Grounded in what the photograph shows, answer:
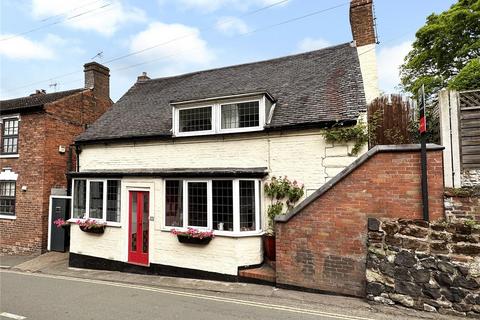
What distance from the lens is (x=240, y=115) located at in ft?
32.6

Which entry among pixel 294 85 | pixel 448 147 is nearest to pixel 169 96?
pixel 294 85

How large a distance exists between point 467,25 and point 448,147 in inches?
617

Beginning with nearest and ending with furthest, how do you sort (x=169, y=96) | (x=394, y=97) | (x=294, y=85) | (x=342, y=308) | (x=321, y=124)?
1. (x=342, y=308)
2. (x=321, y=124)
3. (x=394, y=97)
4. (x=294, y=85)
5. (x=169, y=96)

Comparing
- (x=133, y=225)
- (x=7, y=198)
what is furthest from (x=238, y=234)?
(x=7, y=198)

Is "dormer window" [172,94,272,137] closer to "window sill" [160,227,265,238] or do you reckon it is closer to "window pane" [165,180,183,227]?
"window pane" [165,180,183,227]

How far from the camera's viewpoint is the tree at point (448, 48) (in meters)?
17.0

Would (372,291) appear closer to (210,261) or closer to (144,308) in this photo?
(210,261)

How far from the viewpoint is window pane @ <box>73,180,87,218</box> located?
1155 centimetres

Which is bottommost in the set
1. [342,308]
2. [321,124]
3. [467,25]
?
[342,308]

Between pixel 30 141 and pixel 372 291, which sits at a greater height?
pixel 30 141

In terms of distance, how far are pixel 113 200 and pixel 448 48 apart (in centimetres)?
2182

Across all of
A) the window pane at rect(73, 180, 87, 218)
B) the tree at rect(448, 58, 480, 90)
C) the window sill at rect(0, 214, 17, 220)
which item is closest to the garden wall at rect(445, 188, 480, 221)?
the window pane at rect(73, 180, 87, 218)

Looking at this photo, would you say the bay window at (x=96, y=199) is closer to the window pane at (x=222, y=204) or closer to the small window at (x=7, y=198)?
the window pane at (x=222, y=204)

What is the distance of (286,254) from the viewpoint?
300 inches
